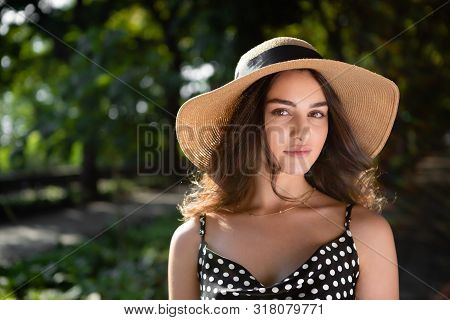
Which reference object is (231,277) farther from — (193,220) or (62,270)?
(62,270)

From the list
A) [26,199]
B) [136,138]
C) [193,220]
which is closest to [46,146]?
[136,138]

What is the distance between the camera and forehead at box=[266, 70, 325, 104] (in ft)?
5.97

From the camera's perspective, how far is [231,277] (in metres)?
1.74

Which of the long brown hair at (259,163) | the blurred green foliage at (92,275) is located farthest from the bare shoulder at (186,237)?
the blurred green foliage at (92,275)

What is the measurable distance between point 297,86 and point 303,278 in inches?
24.6

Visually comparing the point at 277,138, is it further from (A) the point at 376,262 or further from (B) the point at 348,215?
(A) the point at 376,262

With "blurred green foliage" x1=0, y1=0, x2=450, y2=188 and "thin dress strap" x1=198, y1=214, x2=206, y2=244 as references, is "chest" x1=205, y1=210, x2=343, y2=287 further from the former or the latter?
"blurred green foliage" x1=0, y1=0, x2=450, y2=188

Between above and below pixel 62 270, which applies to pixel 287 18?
above

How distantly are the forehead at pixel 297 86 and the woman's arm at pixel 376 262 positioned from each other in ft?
1.51

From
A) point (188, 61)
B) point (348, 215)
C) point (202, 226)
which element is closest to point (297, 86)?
point (348, 215)

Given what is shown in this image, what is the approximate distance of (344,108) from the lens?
2092mm

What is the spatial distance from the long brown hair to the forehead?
9 centimetres

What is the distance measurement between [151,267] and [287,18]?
2.72 meters
